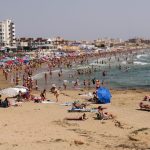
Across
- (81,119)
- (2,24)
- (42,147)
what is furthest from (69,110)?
(2,24)

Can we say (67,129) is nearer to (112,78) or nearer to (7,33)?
(112,78)

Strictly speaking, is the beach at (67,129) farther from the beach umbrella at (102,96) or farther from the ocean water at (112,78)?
the ocean water at (112,78)

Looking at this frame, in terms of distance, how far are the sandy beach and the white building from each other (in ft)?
342

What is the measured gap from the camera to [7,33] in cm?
12825

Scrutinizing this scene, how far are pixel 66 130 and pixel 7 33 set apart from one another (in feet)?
378

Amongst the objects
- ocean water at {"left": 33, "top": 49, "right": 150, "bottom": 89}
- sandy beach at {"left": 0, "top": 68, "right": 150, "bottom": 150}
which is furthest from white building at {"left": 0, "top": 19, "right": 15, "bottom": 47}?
sandy beach at {"left": 0, "top": 68, "right": 150, "bottom": 150}

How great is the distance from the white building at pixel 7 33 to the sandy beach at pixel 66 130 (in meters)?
104

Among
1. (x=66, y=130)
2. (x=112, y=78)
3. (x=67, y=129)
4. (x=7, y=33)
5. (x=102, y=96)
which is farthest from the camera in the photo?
(x=7, y=33)

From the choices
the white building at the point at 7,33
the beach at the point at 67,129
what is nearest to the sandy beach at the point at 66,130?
the beach at the point at 67,129

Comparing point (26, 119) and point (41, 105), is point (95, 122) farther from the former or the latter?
point (41, 105)

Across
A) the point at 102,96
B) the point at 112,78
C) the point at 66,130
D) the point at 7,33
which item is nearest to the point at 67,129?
the point at 66,130

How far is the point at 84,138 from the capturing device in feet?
47.2

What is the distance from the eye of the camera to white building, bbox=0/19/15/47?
12471cm

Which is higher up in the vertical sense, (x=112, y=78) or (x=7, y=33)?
(x=7, y=33)
